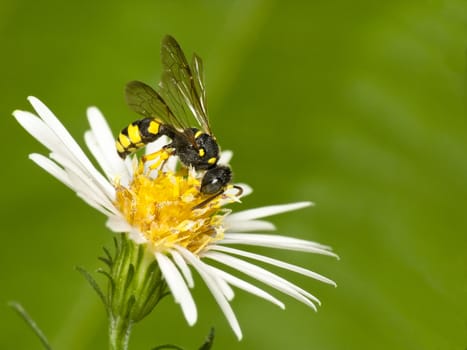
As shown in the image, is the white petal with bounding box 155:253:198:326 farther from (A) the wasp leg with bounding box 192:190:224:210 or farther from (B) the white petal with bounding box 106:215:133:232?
(A) the wasp leg with bounding box 192:190:224:210

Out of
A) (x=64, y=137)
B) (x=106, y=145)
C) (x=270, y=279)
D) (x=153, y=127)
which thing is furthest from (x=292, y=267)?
(x=106, y=145)

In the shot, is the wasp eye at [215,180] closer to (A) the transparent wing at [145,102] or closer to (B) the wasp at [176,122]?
(B) the wasp at [176,122]

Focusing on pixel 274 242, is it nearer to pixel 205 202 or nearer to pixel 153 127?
pixel 205 202

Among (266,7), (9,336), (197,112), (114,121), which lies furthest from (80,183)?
(266,7)

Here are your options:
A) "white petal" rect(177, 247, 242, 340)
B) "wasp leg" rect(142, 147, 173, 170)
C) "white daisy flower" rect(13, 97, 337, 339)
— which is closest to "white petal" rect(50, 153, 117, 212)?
"white daisy flower" rect(13, 97, 337, 339)

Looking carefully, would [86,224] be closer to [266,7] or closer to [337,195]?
[337,195]

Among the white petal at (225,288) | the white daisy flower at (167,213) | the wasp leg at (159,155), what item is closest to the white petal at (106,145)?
the white daisy flower at (167,213)
